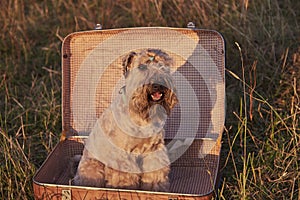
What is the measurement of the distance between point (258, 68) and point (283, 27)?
614mm

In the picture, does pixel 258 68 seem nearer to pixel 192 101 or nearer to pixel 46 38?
pixel 192 101

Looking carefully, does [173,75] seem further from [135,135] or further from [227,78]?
[227,78]

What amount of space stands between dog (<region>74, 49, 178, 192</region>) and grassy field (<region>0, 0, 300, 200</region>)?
20.5 inches

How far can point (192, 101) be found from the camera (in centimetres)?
434

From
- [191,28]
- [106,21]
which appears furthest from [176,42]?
[106,21]

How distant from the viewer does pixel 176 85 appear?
4.17 m

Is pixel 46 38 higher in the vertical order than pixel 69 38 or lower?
lower

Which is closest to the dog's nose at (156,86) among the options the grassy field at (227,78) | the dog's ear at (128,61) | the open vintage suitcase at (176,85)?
the dog's ear at (128,61)

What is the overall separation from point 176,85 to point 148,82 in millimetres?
947

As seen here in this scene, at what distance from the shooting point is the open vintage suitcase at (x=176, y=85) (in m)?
4.21

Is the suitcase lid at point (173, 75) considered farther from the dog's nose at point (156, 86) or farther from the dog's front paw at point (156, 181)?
the dog's nose at point (156, 86)

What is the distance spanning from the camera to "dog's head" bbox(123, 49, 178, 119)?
3.26 meters

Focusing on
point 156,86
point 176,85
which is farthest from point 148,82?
point 176,85

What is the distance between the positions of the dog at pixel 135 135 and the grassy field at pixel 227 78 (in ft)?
1.71
